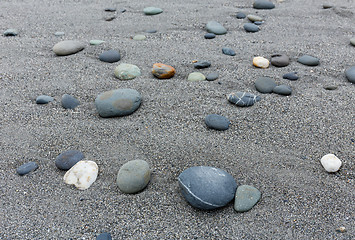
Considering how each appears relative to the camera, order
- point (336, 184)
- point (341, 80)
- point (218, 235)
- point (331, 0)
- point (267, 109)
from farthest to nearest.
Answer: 1. point (331, 0)
2. point (341, 80)
3. point (267, 109)
4. point (336, 184)
5. point (218, 235)

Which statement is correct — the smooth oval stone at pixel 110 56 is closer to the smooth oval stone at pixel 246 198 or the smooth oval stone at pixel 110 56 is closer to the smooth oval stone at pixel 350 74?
the smooth oval stone at pixel 246 198

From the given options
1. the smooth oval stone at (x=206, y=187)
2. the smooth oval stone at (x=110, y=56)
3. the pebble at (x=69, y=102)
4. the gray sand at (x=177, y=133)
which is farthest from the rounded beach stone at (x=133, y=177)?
the smooth oval stone at (x=110, y=56)

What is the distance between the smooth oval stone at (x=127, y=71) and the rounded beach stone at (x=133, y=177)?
933 millimetres

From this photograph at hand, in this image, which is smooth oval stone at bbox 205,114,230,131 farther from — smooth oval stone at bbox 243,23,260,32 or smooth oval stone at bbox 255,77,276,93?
smooth oval stone at bbox 243,23,260,32

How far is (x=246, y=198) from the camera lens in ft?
4.60

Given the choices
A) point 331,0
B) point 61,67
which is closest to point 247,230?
point 61,67

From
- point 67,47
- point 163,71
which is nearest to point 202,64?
point 163,71

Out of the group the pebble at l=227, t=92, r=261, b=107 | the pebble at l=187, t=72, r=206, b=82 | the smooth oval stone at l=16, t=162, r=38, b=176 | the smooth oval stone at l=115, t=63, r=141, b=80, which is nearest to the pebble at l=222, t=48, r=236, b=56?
the pebble at l=187, t=72, r=206, b=82

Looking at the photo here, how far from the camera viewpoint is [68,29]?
3.04 meters

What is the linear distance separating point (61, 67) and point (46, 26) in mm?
943

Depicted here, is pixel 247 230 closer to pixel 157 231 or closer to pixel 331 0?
pixel 157 231

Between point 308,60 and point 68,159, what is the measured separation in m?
1.93

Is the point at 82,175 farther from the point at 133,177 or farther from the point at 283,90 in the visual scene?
the point at 283,90

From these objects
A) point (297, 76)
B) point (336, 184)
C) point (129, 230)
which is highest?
point (297, 76)
